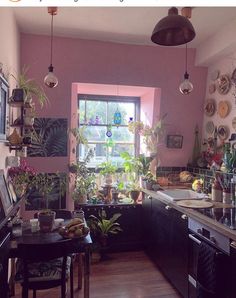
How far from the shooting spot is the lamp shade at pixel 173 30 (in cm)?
172

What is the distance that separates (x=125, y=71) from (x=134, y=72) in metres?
0.13

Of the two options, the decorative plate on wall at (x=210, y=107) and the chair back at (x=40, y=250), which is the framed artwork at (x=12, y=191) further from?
the decorative plate on wall at (x=210, y=107)

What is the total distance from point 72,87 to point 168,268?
8.08 feet

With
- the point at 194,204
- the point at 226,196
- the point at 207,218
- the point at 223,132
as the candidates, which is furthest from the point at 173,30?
the point at 223,132

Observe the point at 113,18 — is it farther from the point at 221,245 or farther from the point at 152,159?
the point at 221,245

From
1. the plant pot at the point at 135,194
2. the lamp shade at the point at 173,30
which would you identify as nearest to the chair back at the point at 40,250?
the lamp shade at the point at 173,30

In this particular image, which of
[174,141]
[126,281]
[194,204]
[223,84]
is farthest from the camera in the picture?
[174,141]

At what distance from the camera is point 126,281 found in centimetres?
295

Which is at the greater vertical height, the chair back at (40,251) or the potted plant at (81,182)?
the potted plant at (81,182)

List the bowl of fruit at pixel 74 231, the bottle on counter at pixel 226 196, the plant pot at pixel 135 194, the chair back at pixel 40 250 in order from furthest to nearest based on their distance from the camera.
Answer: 1. the plant pot at pixel 135 194
2. the bottle on counter at pixel 226 196
3. the bowl of fruit at pixel 74 231
4. the chair back at pixel 40 250

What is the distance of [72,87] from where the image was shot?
12.1 feet

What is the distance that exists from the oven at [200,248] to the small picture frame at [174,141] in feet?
5.68

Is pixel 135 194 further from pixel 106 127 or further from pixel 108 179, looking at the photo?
pixel 106 127

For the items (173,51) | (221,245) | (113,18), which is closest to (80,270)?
(221,245)
